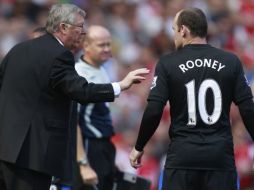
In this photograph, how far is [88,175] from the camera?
8.90 meters

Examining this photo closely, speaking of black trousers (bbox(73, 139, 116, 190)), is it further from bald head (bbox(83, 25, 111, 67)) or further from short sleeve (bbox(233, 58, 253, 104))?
short sleeve (bbox(233, 58, 253, 104))

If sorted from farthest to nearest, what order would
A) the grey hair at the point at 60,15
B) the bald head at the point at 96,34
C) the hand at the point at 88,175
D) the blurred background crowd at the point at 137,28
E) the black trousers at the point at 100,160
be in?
the blurred background crowd at the point at 137,28 → the bald head at the point at 96,34 → the black trousers at the point at 100,160 → the hand at the point at 88,175 → the grey hair at the point at 60,15

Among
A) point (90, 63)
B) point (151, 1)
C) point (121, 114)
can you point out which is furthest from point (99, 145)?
point (151, 1)

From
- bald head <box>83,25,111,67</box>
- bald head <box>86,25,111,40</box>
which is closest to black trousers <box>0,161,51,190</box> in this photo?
bald head <box>83,25,111,67</box>

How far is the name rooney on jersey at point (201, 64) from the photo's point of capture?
7312mm

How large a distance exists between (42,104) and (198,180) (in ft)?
4.55

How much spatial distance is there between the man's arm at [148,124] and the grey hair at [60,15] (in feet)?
3.25

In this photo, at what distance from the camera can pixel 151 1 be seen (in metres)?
16.5

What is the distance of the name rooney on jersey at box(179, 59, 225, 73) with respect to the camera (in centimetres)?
731

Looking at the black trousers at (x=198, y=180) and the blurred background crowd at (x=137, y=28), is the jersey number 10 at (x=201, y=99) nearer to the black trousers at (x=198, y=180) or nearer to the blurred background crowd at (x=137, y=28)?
the black trousers at (x=198, y=180)

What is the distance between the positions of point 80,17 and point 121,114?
5.90 m

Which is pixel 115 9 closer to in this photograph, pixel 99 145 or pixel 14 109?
pixel 99 145

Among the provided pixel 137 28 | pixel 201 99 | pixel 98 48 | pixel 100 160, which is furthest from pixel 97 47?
pixel 137 28

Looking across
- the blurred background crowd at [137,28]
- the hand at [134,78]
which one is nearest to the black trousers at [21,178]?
the hand at [134,78]
